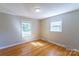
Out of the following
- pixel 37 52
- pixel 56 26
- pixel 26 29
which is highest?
pixel 56 26

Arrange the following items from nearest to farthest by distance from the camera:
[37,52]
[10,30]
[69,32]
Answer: [37,52] → [69,32] → [10,30]

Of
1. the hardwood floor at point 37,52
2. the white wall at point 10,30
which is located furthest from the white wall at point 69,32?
the white wall at point 10,30

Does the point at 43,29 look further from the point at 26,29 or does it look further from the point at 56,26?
the point at 56,26

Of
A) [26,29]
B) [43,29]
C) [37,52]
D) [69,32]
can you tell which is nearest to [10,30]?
[26,29]

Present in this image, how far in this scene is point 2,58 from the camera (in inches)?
32.0

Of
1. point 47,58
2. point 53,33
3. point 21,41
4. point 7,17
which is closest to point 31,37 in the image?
point 21,41

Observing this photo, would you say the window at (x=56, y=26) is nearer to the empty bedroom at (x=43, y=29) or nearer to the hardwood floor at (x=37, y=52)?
the empty bedroom at (x=43, y=29)

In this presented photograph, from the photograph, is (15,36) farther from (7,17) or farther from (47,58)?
(47,58)

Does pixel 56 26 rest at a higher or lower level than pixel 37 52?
higher

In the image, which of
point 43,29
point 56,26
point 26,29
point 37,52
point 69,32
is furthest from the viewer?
point 43,29

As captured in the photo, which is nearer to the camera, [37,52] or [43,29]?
[37,52]

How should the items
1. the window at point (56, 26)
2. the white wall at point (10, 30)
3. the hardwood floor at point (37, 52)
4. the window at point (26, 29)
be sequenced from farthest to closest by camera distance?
the window at point (26, 29)
the window at point (56, 26)
the white wall at point (10, 30)
the hardwood floor at point (37, 52)

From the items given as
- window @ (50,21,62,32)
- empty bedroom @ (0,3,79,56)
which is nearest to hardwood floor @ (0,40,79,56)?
empty bedroom @ (0,3,79,56)

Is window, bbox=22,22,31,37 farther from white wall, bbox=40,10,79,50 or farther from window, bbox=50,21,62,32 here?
white wall, bbox=40,10,79,50
